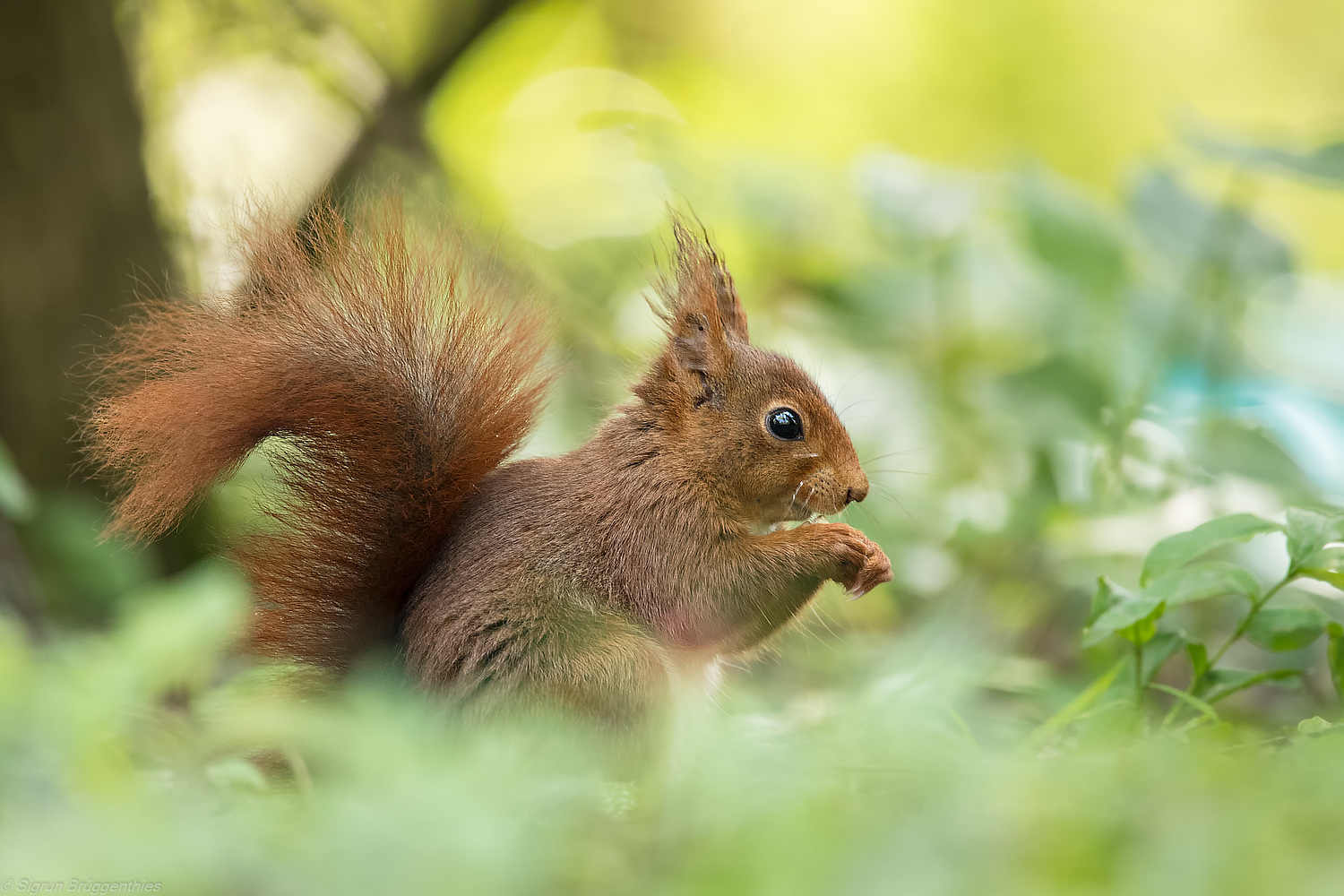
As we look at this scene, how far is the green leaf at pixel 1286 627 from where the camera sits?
1.24 m

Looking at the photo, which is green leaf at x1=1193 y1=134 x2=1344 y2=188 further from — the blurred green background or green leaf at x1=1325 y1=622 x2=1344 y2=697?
green leaf at x1=1325 y1=622 x2=1344 y2=697

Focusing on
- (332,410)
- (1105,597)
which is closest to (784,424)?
(1105,597)

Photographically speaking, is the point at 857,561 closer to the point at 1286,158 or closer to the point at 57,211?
the point at 1286,158

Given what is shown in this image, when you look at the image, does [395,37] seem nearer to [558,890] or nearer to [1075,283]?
[1075,283]

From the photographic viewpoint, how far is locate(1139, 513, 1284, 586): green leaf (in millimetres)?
1172

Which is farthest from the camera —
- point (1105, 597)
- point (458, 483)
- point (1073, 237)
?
point (1073, 237)

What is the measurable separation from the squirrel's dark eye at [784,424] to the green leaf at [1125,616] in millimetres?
539

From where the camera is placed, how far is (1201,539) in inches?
46.8

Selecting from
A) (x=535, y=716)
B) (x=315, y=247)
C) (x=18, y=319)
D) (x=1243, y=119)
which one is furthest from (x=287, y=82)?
(x=1243, y=119)

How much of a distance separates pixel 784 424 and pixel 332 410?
679mm

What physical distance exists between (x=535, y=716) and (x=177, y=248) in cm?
203

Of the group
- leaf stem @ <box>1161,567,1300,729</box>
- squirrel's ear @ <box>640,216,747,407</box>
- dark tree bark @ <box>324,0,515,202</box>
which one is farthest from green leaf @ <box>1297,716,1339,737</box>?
dark tree bark @ <box>324,0,515,202</box>

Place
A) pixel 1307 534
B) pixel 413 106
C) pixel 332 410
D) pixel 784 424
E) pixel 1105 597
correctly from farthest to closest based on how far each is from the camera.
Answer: pixel 413 106
pixel 784 424
pixel 332 410
pixel 1105 597
pixel 1307 534

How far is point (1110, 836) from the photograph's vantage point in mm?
610
